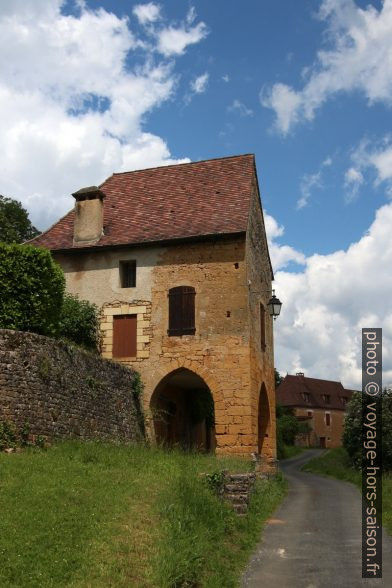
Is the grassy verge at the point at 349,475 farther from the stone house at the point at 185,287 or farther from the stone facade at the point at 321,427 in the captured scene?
the stone facade at the point at 321,427

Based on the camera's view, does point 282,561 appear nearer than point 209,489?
Yes

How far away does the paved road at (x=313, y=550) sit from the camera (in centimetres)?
791

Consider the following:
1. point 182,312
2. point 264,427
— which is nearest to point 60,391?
point 182,312

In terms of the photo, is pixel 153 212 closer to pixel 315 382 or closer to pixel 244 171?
pixel 244 171

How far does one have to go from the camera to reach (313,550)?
9.61 metres

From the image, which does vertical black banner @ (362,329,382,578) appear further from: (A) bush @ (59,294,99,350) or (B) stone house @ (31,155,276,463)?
(A) bush @ (59,294,99,350)

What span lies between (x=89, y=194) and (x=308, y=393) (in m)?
45.8

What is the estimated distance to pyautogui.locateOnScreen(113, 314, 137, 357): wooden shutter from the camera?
61.8ft

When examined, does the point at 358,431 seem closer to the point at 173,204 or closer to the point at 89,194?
the point at 173,204

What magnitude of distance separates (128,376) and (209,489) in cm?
740

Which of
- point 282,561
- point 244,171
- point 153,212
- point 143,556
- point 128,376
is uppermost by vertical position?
point 244,171

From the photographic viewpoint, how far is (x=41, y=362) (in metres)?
13.1

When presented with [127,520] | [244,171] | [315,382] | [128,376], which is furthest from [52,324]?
[315,382]

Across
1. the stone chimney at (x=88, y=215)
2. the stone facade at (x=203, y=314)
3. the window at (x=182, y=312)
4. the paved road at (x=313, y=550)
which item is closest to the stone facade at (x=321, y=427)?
the stone facade at (x=203, y=314)
